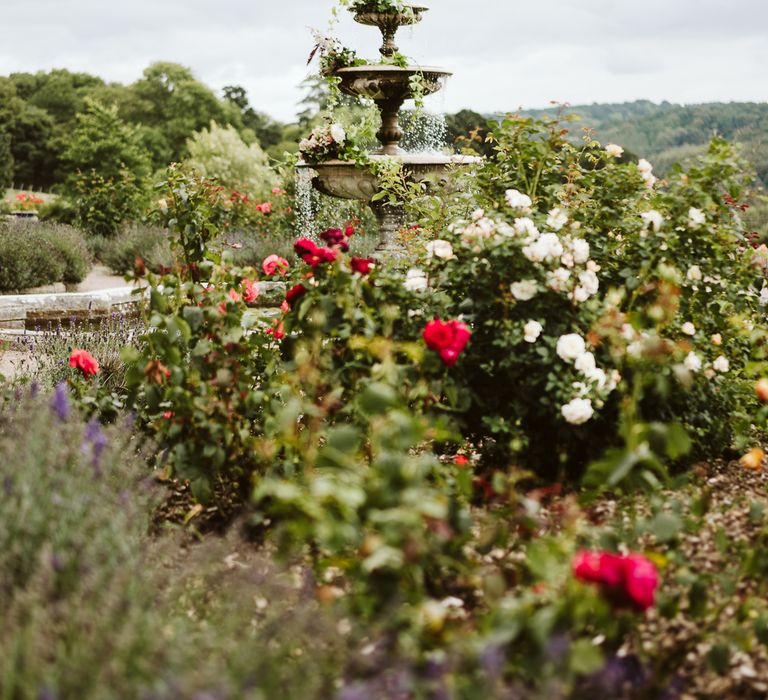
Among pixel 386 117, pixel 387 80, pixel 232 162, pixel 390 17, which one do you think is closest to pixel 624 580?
pixel 387 80

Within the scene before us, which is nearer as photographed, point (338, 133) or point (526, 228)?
point (526, 228)

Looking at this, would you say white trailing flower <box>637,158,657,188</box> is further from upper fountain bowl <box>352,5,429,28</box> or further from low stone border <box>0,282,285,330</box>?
upper fountain bowl <box>352,5,429,28</box>

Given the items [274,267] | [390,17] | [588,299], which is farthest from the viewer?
[390,17]

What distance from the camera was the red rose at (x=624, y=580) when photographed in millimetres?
1681

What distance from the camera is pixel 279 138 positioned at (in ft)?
151

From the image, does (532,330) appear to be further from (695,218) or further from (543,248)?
(695,218)

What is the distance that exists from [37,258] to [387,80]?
4255mm

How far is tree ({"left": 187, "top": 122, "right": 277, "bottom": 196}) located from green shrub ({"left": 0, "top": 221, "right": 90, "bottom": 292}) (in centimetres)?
914

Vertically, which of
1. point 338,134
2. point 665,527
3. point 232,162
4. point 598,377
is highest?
point 232,162

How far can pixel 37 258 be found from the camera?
29.3 ft

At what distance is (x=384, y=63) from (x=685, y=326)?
5262 millimetres

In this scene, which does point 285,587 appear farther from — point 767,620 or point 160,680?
point 767,620

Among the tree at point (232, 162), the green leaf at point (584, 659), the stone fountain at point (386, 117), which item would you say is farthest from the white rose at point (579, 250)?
the tree at point (232, 162)

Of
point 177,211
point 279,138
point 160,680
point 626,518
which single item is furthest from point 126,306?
point 279,138
